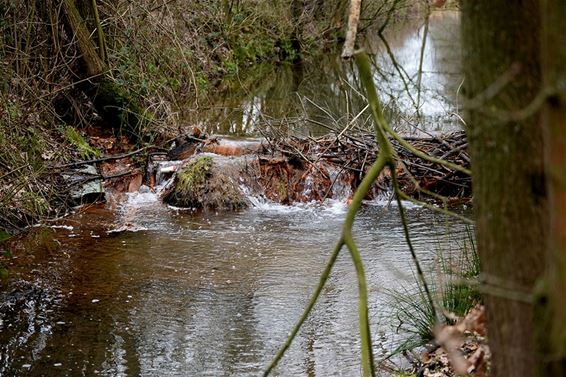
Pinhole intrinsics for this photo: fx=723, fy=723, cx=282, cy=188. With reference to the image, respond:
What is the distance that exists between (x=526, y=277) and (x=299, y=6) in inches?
804

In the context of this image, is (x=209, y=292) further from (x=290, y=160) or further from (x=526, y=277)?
(x=526, y=277)

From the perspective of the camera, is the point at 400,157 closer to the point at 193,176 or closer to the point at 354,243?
the point at 193,176

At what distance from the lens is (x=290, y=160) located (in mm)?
10516

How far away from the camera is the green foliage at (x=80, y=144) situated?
379 inches

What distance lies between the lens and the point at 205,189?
9984 millimetres

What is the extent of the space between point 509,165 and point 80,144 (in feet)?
29.6

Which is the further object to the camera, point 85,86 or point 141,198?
point 85,86

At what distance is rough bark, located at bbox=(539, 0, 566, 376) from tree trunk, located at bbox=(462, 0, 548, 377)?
0.35 meters

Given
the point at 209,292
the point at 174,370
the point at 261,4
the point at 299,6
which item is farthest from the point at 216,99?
the point at 174,370

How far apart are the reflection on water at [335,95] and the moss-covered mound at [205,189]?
1146 mm

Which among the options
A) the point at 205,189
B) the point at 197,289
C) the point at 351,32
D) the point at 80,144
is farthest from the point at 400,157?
the point at 351,32

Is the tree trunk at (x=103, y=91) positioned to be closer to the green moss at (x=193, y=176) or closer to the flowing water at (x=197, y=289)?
the green moss at (x=193, y=176)

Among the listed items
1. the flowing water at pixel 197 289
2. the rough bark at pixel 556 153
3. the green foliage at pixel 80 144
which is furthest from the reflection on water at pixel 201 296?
the rough bark at pixel 556 153

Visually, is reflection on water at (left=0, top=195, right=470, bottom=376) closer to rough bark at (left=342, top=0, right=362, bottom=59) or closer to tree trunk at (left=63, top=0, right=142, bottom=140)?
rough bark at (left=342, top=0, right=362, bottom=59)
